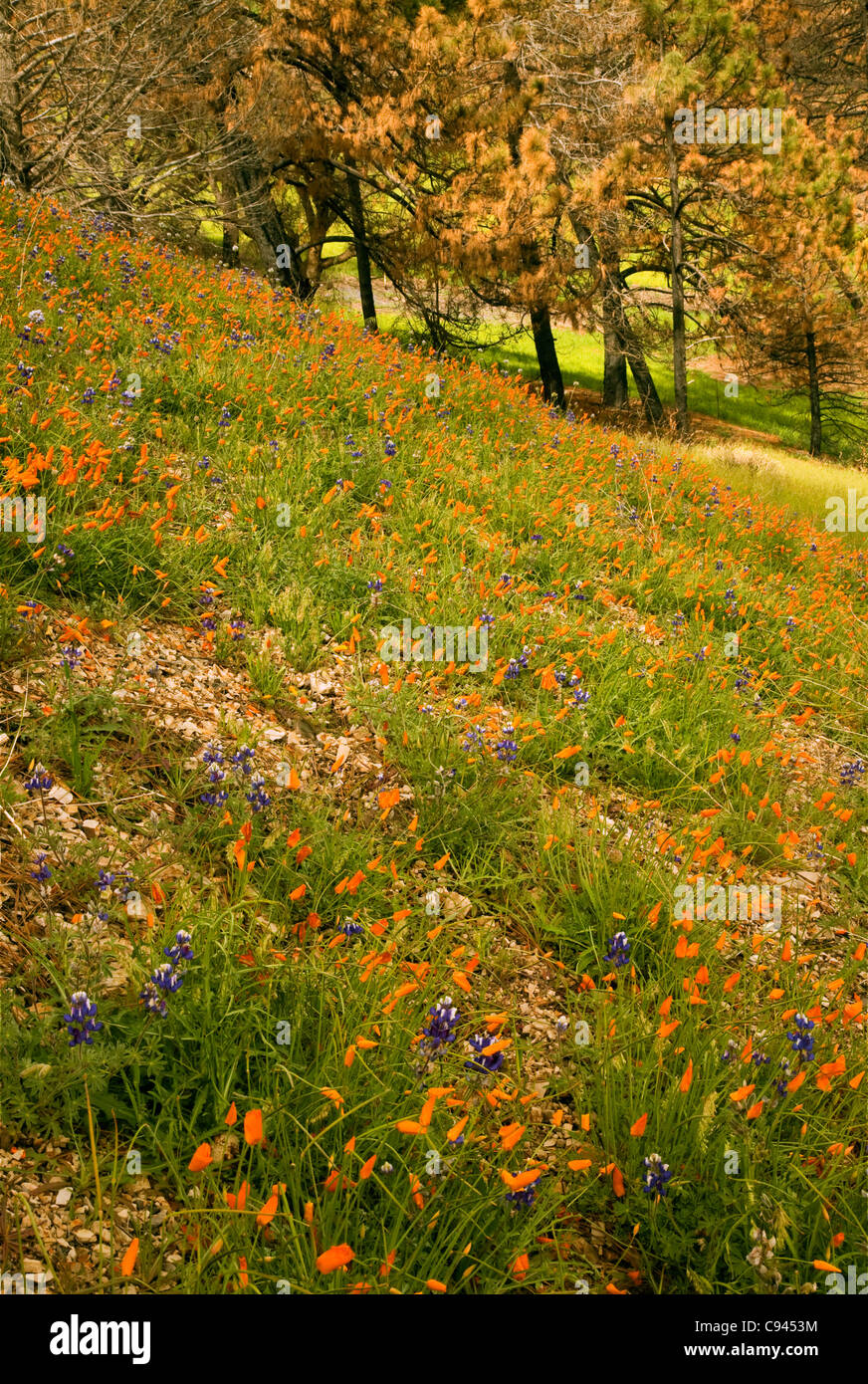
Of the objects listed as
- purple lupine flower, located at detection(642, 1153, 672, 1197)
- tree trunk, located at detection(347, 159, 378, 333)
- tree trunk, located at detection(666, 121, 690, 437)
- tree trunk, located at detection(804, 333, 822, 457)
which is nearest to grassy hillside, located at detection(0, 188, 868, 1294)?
purple lupine flower, located at detection(642, 1153, 672, 1197)

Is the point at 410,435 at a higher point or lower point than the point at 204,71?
lower

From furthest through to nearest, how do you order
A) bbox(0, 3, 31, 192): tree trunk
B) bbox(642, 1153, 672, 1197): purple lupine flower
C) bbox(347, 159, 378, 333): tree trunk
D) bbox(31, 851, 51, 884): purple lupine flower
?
bbox(347, 159, 378, 333): tree trunk, bbox(0, 3, 31, 192): tree trunk, bbox(31, 851, 51, 884): purple lupine flower, bbox(642, 1153, 672, 1197): purple lupine flower

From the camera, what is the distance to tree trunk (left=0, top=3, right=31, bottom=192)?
29.8ft

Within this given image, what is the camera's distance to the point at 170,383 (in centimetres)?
551

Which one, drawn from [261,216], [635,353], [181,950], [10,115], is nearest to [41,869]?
[181,950]

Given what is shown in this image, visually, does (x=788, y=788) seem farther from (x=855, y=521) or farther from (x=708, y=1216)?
(x=855, y=521)

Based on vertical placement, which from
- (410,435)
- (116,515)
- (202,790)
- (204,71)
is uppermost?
(204,71)

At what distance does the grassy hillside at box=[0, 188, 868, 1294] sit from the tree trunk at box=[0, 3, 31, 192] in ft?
15.2

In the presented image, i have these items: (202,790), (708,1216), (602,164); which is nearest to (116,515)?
(202,790)

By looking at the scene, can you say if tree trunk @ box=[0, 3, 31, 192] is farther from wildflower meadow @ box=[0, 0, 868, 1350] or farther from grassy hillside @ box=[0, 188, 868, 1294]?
grassy hillside @ box=[0, 188, 868, 1294]

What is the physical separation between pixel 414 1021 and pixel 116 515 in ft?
8.23

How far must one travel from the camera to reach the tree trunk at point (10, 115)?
909cm

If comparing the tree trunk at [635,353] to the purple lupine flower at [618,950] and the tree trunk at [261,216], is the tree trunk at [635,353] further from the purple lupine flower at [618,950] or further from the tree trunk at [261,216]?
the purple lupine flower at [618,950]

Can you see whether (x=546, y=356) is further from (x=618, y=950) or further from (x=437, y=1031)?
(x=437, y=1031)
